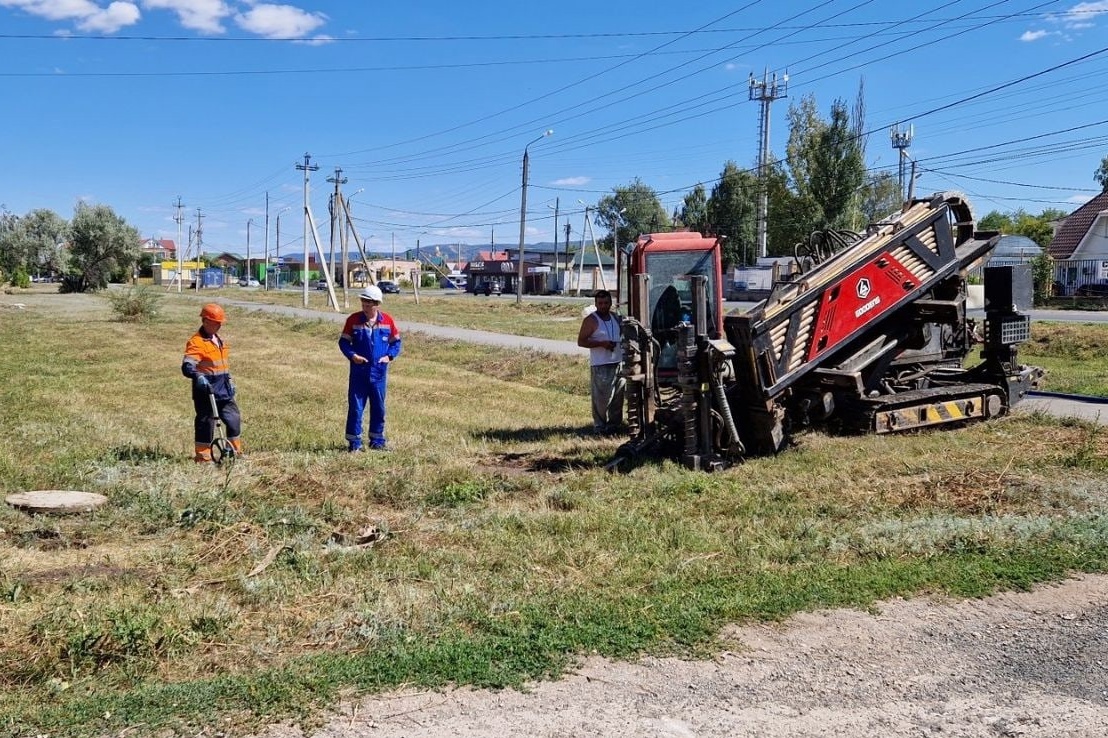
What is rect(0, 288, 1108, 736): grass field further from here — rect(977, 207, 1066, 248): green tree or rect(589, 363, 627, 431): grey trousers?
rect(977, 207, 1066, 248): green tree

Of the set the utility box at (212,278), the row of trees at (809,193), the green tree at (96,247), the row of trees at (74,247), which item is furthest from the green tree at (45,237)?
the row of trees at (809,193)

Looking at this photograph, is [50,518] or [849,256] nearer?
[50,518]

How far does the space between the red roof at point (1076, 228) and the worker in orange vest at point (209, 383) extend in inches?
1816

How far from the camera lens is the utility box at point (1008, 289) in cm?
1033

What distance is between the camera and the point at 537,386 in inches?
640

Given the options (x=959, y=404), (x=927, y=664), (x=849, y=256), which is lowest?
(x=927, y=664)

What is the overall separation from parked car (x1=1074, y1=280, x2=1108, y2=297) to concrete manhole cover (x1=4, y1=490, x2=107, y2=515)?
37.5 m

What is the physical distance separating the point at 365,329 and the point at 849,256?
15.4 feet

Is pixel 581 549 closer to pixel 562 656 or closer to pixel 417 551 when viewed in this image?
pixel 417 551

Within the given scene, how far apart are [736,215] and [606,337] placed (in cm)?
6422

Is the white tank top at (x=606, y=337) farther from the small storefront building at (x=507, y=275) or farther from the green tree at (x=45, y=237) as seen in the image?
the green tree at (x=45, y=237)

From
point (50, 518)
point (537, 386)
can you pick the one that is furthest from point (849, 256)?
point (537, 386)

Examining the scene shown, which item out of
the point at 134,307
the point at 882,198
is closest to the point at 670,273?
the point at 134,307

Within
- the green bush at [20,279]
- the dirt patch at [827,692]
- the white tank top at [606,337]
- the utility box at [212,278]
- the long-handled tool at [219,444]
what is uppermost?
the utility box at [212,278]
